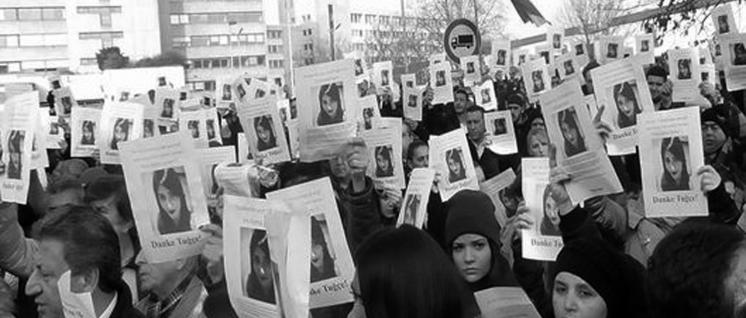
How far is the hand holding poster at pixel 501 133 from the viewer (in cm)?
870

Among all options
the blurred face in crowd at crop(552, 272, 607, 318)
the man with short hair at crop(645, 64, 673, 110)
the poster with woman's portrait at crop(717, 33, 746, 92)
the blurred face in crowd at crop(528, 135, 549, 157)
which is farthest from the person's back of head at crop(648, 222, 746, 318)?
the man with short hair at crop(645, 64, 673, 110)

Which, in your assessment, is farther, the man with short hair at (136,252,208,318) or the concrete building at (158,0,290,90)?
the concrete building at (158,0,290,90)

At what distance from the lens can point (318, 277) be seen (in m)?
3.75

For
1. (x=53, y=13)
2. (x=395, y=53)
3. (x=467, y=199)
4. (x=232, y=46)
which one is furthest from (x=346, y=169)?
(x=232, y=46)

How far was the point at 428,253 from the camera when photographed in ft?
9.91

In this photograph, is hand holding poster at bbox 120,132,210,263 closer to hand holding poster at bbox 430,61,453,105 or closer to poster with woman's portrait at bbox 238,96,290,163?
poster with woman's portrait at bbox 238,96,290,163

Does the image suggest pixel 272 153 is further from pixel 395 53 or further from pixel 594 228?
pixel 395 53

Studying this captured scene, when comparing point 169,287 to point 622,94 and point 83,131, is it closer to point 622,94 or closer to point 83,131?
point 622,94

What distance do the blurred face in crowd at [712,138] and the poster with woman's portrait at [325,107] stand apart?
2.27 meters

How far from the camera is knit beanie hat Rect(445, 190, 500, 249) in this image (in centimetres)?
449

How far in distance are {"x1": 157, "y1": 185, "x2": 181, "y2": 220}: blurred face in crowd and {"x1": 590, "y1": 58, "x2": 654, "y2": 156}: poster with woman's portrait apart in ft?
6.30

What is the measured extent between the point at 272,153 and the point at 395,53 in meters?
55.1

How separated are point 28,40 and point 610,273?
313 feet

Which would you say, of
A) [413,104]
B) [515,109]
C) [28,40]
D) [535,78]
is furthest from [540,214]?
[28,40]
